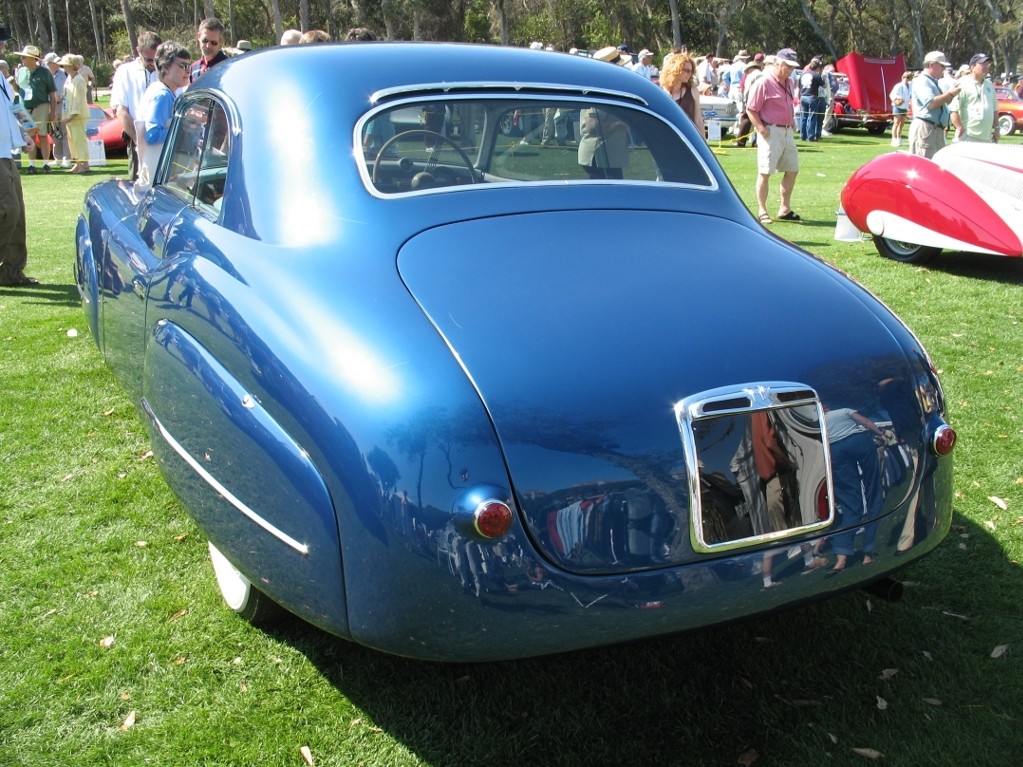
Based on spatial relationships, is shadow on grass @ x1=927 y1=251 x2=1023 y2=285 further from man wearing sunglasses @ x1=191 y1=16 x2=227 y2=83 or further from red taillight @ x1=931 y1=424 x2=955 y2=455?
man wearing sunglasses @ x1=191 y1=16 x2=227 y2=83

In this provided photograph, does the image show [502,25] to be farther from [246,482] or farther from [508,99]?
[246,482]

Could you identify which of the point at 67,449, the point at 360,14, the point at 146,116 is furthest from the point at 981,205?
the point at 360,14

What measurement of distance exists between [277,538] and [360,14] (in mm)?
57507

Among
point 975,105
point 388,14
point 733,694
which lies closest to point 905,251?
point 975,105

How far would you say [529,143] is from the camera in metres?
3.49

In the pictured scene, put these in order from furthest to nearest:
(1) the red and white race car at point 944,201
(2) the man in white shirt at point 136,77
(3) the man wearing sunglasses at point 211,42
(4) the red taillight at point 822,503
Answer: (2) the man in white shirt at point 136,77 → (3) the man wearing sunglasses at point 211,42 → (1) the red and white race car at point 944,201 → (4) the red taillight at point 822,503

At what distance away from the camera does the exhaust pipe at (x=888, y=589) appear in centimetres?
271

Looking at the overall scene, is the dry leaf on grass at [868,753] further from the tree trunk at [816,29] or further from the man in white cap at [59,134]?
the tree trunk at [816,29]

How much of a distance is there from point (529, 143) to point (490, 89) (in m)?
0.26

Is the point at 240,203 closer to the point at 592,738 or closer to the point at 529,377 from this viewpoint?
the point at 529,377

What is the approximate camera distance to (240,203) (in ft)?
9.87

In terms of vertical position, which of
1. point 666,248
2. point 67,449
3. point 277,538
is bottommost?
point 67,449

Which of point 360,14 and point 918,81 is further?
point 360,14

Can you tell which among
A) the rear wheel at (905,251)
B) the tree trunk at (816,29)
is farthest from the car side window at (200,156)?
the tree trunk at (816,29)
